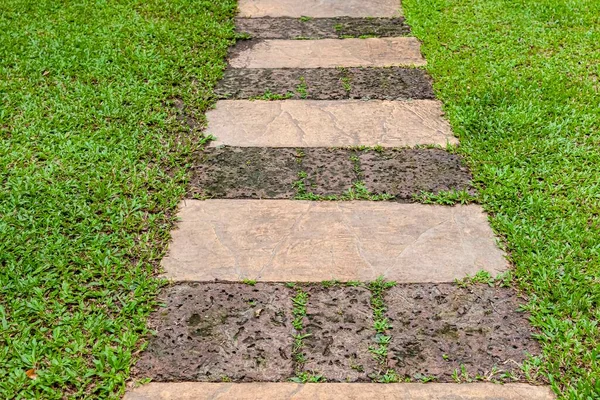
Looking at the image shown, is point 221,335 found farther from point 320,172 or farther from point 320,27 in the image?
point 320,27

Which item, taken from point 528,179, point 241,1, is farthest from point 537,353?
point 241,1

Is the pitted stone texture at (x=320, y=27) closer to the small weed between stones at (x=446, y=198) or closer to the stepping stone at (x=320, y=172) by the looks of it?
the stepping stone at (x=320, y=172)

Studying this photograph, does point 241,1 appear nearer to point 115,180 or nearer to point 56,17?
point 56,17

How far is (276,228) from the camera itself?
305 centimetres

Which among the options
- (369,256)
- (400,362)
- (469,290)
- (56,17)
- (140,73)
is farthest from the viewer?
(56,17)

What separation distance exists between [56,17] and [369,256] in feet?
12.7

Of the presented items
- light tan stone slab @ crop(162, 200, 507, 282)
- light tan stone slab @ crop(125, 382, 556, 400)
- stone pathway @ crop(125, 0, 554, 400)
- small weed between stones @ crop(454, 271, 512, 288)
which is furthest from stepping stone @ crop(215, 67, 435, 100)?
light tan stone slab @ crop(125, 382, 556, 400)

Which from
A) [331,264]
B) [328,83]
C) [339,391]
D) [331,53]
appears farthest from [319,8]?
[339,391]

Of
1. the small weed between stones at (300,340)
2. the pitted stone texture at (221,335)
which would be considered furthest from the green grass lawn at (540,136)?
the pitted stone texture at (221,335)

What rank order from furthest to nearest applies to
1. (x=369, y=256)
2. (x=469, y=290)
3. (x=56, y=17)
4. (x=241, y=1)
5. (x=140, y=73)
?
(x=241, y=1) → (x=56, y=17) → (x=140, y=73) → (x=369, y=256) → (x=469, y=290)

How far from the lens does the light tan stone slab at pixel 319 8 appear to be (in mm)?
5645

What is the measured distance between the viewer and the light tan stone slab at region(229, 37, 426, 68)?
15.5ft

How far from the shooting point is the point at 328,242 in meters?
2.96

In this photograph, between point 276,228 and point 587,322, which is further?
point 276,228
